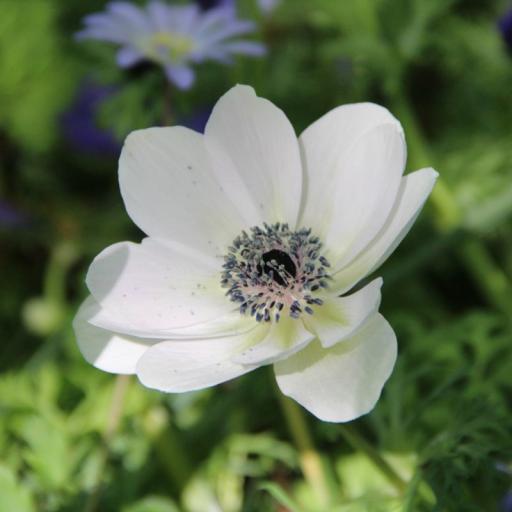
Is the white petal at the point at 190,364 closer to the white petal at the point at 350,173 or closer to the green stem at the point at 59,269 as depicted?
the white petal at the point at 350,173

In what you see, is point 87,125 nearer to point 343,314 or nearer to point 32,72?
point 32,72

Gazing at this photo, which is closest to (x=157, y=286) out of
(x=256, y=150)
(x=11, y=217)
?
(x=256, y=150)

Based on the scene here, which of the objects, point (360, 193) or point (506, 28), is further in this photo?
point (506, 28)

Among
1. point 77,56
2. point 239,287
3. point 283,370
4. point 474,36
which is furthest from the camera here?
point 77,56

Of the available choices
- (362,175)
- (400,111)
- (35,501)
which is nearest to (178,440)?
(35,501)

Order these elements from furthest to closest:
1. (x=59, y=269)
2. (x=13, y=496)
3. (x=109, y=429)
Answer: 1. (x=59, y=269)
2. (x=109, y=429)
3. (x=13, y=496)

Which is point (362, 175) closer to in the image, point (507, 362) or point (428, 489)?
point (428, 489)

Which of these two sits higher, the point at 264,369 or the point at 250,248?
the point at 250,248
